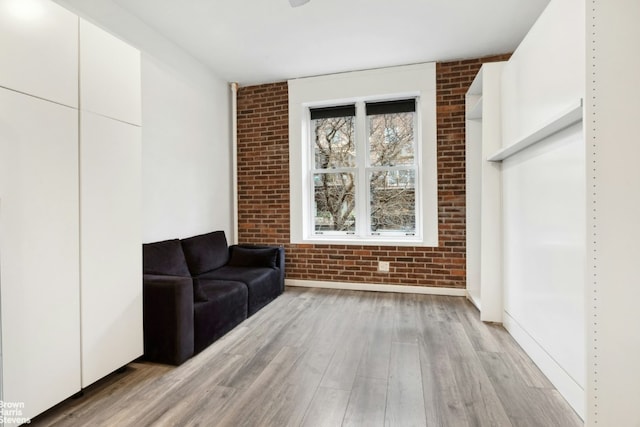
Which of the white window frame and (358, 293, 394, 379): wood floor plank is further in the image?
the white window frame

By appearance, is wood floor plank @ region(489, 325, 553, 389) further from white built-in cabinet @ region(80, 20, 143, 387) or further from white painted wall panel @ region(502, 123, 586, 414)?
white built-in cabinet @ region(80, 20, 143, 387)

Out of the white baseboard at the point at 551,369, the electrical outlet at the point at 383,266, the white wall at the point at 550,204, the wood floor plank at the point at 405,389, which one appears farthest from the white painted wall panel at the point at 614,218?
the electrical outlet at the point at 383,266

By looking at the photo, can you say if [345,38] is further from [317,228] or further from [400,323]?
[400,323]

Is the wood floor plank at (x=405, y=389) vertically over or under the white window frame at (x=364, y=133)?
under

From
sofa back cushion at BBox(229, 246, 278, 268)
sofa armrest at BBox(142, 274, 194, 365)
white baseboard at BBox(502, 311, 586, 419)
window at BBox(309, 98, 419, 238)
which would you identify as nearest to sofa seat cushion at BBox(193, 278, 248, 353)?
sofa armrest at BBox(142, 274, 194, 365)

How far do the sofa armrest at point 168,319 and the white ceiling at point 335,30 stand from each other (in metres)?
2.47

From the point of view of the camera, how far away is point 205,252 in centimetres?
375

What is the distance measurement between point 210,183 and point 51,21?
2.68 metres

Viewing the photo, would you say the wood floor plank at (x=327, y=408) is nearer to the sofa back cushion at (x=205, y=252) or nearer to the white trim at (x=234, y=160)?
the sofa back cushion at (x=205, y=252)

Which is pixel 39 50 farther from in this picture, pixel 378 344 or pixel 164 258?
pixel 378 344

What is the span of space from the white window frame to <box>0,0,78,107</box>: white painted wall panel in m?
2.93

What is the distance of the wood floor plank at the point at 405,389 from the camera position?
5.66 feet

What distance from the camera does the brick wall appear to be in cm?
402

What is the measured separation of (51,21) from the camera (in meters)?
1.73
